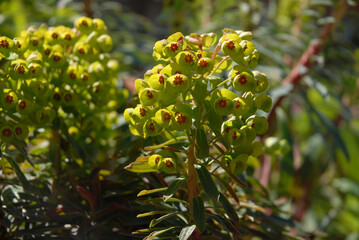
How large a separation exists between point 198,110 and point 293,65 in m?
0.85

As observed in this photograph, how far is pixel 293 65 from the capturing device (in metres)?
1.26

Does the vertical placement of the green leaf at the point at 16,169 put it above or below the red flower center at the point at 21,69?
below

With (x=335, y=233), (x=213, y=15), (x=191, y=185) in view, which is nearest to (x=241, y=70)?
(x=191, y=185)

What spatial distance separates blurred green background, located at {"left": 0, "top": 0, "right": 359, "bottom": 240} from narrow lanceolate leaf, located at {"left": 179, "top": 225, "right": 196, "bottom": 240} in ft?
1.72

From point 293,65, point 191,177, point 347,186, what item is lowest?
point 347,186

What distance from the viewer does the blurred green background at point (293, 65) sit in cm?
110

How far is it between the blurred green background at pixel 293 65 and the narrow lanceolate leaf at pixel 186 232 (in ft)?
1.72

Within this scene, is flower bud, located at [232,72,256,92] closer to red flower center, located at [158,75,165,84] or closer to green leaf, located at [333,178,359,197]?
red flower center, located at [158,75,165,84]

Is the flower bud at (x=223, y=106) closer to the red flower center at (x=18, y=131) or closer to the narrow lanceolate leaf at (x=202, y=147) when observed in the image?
the narrow lanceolate leaf at (x=202, y=147)

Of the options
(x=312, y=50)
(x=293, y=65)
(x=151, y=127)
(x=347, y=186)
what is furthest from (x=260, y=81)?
(x=347, y=186)

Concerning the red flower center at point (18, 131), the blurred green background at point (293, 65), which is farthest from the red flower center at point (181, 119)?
the blurred green background at point (293, 65)

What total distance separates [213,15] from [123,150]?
0.95 meters

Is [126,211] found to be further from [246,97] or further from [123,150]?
[246,97]

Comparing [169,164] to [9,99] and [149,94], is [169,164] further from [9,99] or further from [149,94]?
[9,99]
